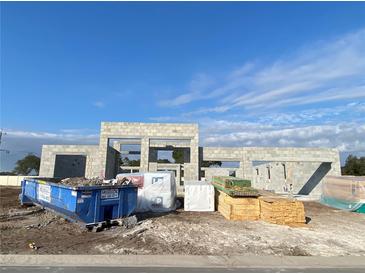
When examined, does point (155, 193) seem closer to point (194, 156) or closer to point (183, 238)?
point (183, 238)

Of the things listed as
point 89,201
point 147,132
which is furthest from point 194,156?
point 89,201

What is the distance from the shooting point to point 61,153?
3000cm

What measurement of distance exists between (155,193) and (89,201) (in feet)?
17.1

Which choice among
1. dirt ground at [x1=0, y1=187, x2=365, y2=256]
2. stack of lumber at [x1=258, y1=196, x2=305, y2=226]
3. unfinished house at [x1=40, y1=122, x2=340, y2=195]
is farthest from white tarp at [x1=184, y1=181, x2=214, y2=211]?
unfinished house at [x1=40, y1=122, x2=340, y2=195]

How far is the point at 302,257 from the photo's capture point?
22.9 feet

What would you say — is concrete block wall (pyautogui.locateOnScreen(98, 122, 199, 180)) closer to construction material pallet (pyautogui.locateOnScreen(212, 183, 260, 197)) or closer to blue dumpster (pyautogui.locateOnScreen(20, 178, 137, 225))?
construction material pallet (pyautogui.locateOnScreen(212, 183, 260, 197))

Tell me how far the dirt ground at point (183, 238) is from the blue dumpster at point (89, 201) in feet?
1.77

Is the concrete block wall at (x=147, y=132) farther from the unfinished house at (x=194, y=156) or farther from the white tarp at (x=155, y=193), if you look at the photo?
the white tarp at (x=155, y=193)

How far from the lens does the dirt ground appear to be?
24.3 feet

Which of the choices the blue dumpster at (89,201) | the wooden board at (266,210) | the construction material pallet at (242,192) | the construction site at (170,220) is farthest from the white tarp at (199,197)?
the blue dumpster at (89,201)

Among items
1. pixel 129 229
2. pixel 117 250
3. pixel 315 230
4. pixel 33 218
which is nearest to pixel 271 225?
pixel 315 230

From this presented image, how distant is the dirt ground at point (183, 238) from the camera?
24.3 feet

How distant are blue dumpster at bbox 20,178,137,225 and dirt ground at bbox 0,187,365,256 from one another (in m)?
0.54

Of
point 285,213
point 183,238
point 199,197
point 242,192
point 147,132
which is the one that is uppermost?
point 147,132
